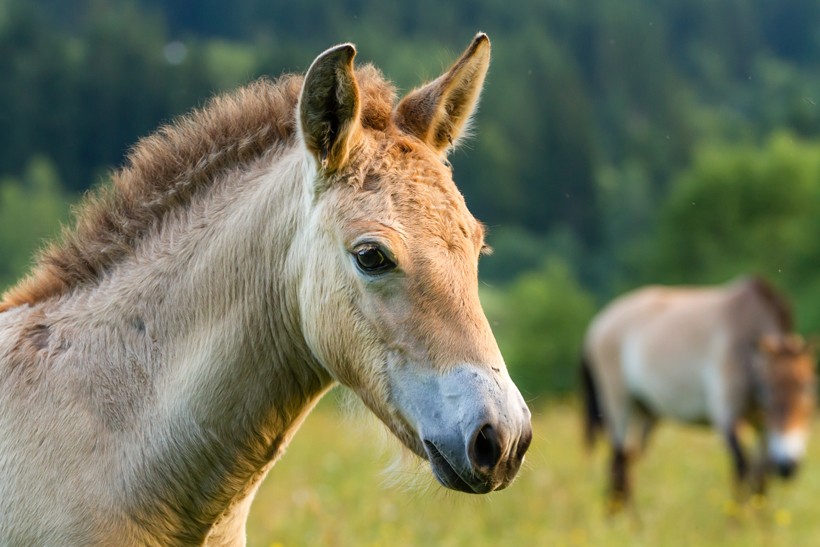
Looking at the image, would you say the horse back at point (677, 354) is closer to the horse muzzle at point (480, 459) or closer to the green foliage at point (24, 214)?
the green foliage at point (24, 214)

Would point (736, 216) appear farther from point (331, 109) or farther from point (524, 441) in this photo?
point (524, 441)

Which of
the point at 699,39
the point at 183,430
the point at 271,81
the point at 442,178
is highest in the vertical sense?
the point at 271,81

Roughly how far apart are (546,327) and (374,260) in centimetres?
3472

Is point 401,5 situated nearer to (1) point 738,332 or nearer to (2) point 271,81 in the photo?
(1) point 738,332

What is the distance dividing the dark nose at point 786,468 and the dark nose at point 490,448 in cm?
824

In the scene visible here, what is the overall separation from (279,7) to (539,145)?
566 inches

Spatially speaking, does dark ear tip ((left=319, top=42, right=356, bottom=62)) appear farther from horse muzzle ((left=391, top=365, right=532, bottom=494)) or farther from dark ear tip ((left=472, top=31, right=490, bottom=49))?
horse muzzle ((left=391, top=365, right=532, bottom=494))

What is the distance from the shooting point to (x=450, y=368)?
2.38 metres

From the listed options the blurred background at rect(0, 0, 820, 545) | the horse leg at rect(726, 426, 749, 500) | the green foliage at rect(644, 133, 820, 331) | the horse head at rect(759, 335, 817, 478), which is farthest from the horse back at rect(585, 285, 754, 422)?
the green foliage at rect(644, 133, 820, 331)

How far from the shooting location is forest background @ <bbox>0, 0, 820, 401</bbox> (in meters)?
20.1

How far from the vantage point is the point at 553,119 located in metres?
45.5

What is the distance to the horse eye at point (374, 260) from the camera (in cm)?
249

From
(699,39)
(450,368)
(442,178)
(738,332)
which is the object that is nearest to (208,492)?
(450,368)

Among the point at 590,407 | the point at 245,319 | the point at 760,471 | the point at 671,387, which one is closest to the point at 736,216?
the point at 590,407
